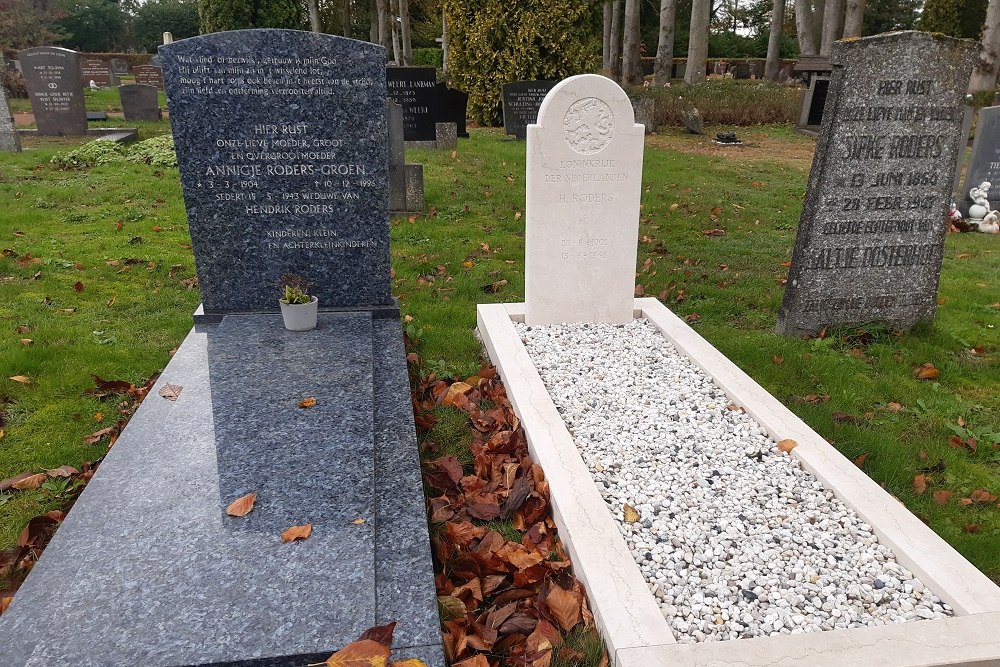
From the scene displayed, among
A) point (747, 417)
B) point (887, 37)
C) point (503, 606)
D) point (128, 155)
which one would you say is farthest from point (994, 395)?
point (128, 155)

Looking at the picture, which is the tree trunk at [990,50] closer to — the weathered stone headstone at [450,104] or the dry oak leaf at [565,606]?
the weathered stone headstone at [450,104]

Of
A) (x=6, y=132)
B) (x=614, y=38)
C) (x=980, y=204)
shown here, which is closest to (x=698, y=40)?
(x=614, y=38)

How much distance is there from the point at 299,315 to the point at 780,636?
3.28 meters

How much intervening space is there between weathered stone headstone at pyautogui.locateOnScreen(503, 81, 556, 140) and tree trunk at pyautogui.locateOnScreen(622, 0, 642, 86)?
12.7 metres

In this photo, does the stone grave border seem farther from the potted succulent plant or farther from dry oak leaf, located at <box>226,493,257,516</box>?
the potted succulent plant

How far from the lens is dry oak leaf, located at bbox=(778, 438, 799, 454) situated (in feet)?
11.6

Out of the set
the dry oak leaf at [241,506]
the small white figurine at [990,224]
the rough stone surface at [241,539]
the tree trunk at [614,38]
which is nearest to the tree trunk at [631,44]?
the tree trunk at [614,38]

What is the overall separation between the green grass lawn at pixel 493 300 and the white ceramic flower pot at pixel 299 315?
85cm

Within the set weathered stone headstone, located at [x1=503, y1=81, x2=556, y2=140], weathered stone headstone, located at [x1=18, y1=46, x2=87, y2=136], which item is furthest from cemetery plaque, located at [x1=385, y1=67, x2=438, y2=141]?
weathered stone headstone, located at [x1=18, y1=46, x2=87, y2=136]

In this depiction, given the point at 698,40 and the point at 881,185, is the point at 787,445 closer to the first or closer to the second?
the point at 881,185

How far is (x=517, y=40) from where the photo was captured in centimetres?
1549

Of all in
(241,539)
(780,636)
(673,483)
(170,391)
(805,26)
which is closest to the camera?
(780,636)

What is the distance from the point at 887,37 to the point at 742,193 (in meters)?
5.68

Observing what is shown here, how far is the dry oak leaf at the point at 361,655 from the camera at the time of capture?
81.4 inches
